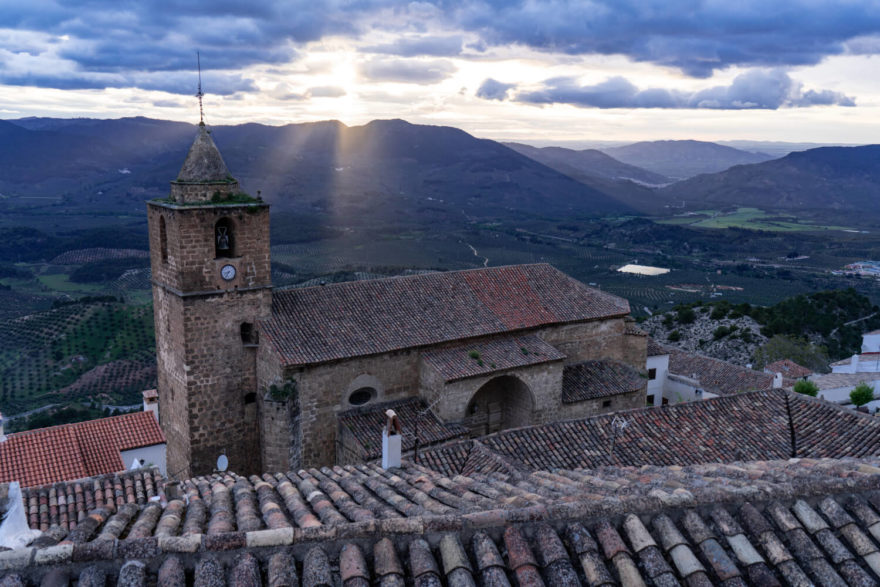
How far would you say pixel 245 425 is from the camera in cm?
1736

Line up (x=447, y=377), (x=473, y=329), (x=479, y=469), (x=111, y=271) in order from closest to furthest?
(x=479, y=469) → (x=447, y=377) → (x=473, y=329) → (x=111, y=271)

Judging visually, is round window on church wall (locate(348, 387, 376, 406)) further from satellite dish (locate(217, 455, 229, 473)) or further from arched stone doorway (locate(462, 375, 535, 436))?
satellite dish (locate(217, 455, 229, 473))

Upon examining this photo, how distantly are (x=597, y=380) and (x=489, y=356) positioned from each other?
161 inches

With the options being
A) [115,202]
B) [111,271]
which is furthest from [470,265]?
[115,202]

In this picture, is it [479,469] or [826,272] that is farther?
[826,272]

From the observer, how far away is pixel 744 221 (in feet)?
502

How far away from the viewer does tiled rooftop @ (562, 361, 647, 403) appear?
19562mm

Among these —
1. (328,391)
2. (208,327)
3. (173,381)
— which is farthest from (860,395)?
(173,381)

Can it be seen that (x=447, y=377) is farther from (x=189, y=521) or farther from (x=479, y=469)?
(x=189, y=521)

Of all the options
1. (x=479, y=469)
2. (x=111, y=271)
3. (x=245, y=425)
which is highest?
(x=479, y=469)

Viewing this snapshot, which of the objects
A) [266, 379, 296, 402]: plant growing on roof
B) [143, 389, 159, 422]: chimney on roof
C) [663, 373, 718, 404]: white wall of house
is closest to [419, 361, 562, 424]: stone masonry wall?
[266, 379, 296, 402]: plant growing on roof

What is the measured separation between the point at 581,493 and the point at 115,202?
191486 mm

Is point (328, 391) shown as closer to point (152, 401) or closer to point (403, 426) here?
point (403, 426)

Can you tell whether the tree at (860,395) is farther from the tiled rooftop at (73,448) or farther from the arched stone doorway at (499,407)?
the tiled rooftop at (73,448)
